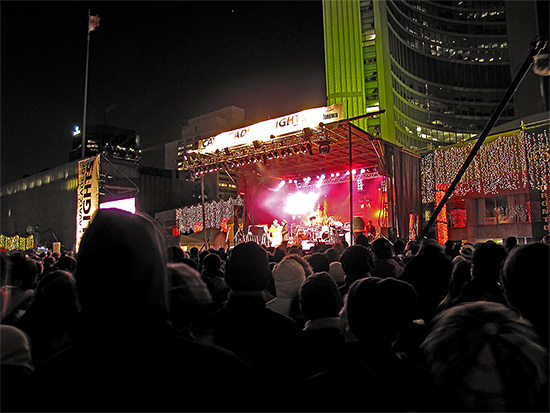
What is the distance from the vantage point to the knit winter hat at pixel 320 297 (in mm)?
2361

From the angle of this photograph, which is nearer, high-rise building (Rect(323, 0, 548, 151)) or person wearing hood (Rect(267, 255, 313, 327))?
person wearing hood (Rect(267, 255, 313, 327))

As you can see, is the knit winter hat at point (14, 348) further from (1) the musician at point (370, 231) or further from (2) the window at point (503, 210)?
(2) the window at point (503, 210)

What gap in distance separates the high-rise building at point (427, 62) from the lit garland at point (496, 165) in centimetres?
2036

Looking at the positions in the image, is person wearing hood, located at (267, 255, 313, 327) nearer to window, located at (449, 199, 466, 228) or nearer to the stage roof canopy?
the stage roof canopy

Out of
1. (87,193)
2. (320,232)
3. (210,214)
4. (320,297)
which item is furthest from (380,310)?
(210,214)

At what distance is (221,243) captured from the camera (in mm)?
21922

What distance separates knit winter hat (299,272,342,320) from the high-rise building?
36424 millimetres

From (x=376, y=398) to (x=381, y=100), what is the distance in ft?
141

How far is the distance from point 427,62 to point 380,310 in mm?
62218

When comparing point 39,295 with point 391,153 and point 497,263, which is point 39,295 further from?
point 391,153

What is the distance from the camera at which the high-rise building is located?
38031 millimetres

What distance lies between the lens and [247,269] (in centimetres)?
252

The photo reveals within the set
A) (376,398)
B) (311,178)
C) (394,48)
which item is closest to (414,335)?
(376,398)

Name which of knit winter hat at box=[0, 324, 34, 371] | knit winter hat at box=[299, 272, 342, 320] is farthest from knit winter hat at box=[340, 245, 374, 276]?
knit winter hat at box=[0, 324, 34, 371]
